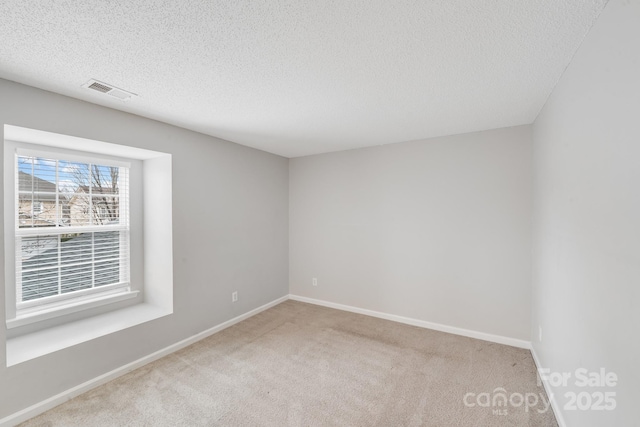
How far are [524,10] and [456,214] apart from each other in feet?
7.47

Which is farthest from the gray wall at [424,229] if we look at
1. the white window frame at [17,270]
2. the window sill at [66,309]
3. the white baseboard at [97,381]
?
the white window frame at [17,270]

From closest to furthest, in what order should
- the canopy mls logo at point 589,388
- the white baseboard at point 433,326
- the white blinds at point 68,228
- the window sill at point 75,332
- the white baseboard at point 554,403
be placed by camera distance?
the canopy mls logo at point 589,388
the white baseboard at point 554,403
the window sill at point 75,332
the white blinds at point 68,228
the white baseboard at point 433,326

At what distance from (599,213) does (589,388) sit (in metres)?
0.90

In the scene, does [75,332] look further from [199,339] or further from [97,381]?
[199,339]

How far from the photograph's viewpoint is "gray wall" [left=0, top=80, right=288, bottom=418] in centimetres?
191

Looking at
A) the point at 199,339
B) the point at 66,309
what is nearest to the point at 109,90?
the point at 66,309

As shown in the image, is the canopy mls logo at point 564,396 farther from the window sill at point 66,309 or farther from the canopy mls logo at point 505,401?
the window sill at point 66,309

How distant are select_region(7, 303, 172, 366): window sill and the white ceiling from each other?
6.44 ft

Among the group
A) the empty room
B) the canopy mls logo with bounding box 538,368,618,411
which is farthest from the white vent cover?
the canopy mls logo with bounding box 538,368,618,411

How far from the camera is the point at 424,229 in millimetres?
3342

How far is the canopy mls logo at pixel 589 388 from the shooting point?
3.75 ft

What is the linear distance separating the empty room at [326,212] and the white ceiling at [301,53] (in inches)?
0.6

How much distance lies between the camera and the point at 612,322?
3.72 ft

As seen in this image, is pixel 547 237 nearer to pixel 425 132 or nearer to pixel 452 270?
pixel 452 270
